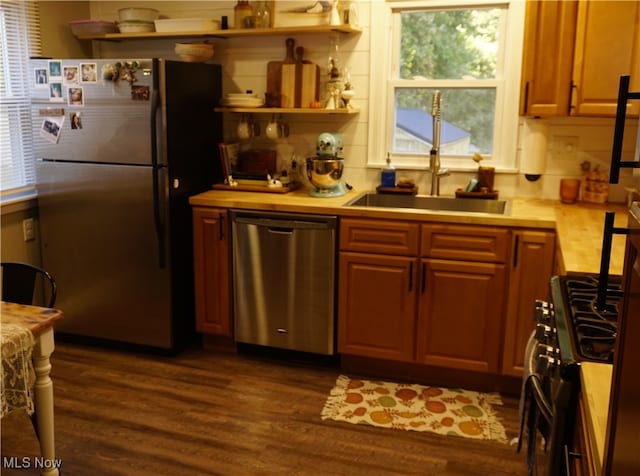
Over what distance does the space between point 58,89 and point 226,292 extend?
4.80 ft

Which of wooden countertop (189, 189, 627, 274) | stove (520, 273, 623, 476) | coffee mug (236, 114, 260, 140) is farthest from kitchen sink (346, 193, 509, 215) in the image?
stove (520, 273, 623, 476)

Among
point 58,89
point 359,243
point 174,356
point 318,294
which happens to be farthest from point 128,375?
point 58,89

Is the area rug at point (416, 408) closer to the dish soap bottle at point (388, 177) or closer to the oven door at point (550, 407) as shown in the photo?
the oven door at point (550, 407)

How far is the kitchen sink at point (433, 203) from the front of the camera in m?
3.41

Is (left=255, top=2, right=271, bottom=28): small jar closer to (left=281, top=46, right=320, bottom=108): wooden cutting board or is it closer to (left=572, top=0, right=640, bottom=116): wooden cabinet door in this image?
(left=281, top=46, right=320, bottom=108): wooden cutting board

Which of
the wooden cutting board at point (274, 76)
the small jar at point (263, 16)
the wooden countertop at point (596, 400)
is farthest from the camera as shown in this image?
the wooden cutting board at point (274, 76)

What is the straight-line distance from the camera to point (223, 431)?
279 centimetres

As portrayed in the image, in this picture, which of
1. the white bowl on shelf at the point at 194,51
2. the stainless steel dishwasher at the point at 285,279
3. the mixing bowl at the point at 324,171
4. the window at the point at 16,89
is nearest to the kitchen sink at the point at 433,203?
the mixing bowl at the point at 324,171

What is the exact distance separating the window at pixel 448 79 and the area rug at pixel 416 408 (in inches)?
50.4

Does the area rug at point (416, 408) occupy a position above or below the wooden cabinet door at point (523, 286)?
below

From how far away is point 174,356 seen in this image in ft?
11.7

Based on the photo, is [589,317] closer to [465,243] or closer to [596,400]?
[596,400]

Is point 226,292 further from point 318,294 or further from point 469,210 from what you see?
point 469,210

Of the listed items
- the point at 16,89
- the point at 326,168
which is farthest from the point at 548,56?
the point at 16,89
